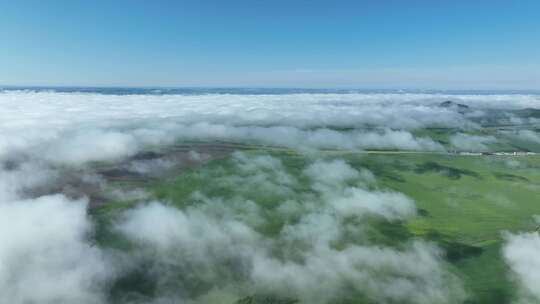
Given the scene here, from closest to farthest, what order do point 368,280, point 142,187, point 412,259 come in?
point 368,280
point 412,259
point 142,187

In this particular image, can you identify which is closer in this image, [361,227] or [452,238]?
[452,238]

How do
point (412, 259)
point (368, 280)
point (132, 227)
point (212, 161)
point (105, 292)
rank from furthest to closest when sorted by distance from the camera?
point (212, 161), point (132, 227), point (412, 259), point (368, 280), point (105, 292)

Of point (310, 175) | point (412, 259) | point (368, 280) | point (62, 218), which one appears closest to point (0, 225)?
point (62, 218)

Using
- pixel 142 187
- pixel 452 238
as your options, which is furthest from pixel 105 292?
pixel 452 238

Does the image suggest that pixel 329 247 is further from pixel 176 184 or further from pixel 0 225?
pixel 0 225

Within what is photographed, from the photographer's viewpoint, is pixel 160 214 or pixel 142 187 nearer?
pixel 160 214

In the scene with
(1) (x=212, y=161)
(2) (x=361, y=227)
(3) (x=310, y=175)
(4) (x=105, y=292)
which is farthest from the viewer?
(1) (x=212, y=161)

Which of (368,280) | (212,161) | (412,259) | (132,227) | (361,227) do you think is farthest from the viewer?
(212,161)

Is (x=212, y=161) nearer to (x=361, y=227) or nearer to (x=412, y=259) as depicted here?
(x=361, y=227)

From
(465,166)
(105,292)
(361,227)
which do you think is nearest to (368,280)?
(361,227)
